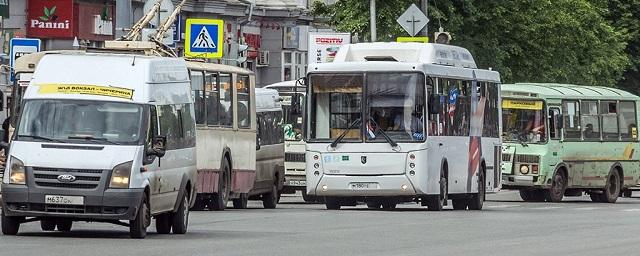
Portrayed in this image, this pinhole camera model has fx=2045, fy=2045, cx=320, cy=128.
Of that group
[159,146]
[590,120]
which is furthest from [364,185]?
[590,120]

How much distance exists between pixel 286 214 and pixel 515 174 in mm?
13128

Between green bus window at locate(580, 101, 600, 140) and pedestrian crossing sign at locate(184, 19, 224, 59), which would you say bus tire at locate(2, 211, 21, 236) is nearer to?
pedestrian crossing sign at locate(184, 19, 224, 59)

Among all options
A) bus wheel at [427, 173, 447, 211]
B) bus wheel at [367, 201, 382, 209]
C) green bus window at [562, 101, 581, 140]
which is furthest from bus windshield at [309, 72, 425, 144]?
green bus window at [562, 101, 581, 140]

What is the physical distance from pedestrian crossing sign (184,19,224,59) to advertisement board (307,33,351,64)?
340 inches

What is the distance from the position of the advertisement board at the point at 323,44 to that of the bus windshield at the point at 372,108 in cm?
1790

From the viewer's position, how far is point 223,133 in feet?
117

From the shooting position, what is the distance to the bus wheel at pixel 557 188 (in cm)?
4647

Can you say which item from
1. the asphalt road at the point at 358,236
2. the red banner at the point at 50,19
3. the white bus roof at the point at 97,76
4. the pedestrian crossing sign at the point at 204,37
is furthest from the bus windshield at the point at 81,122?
the red banner at the point at 50,19

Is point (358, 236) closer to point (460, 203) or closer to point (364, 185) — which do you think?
point (364, 185)

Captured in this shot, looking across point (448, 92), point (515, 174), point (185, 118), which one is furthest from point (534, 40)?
point (185, 118)

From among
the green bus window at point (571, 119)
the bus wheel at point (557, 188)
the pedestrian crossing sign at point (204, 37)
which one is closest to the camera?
the pedestrian crossing sign at point (204, 37)

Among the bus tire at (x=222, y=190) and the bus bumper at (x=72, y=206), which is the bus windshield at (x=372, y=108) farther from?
the bus bumper at (x=72, y=206)

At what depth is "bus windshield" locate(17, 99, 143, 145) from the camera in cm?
2327

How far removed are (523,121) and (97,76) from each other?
2364 cm
